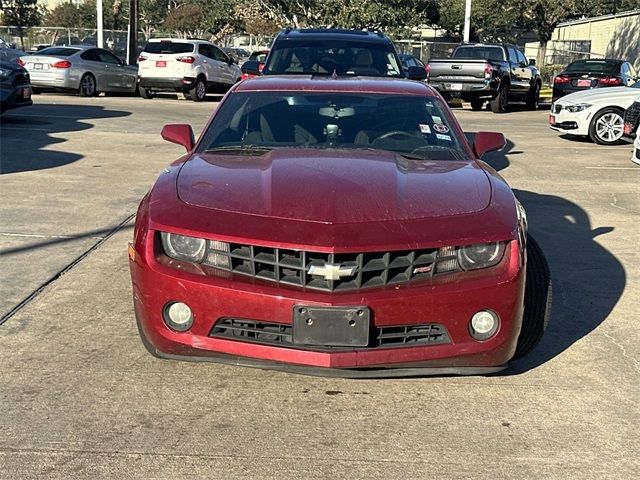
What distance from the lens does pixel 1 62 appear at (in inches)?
546

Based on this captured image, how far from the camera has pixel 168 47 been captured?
920 inches

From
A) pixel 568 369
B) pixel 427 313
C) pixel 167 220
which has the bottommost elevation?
pixel 568 369

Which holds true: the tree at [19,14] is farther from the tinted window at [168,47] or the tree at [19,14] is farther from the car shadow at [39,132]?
the car shadow at [39,132]

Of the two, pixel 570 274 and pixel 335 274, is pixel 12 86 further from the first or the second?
pixel 335 274

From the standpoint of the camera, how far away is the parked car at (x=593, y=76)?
2097 centimetres

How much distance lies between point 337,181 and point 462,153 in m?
1.19

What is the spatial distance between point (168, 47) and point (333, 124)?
19083 mm

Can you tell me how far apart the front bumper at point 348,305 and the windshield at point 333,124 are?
4.34 ft

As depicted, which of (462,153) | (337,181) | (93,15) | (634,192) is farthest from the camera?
(93,15)

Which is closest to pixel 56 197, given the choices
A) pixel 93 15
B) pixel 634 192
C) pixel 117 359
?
pixel 117 359

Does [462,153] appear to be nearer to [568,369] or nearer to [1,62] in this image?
[568,369]

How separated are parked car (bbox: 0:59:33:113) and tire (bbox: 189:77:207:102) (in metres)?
9.16

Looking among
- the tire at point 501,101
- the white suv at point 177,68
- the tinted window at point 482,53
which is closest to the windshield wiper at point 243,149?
the tire at point 501,101

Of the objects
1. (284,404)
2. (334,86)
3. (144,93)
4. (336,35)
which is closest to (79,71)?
(144,93)
